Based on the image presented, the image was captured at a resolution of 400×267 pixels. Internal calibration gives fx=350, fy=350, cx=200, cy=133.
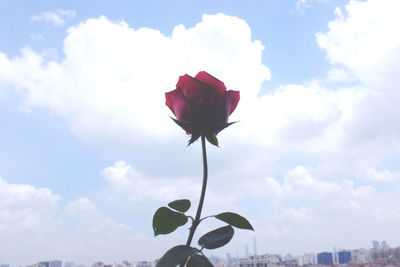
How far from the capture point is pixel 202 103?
792 millimetres

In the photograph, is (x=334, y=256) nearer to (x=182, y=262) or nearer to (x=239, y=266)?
(x=239, y=266)

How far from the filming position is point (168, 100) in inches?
33.4

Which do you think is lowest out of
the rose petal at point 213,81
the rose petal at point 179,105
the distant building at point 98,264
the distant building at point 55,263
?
the distant building at point 55,263

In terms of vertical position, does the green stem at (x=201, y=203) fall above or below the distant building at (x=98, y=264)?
above

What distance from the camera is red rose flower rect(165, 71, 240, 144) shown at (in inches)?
31.2

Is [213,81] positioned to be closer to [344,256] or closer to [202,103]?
[202,103]

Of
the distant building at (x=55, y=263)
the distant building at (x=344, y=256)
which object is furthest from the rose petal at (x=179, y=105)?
the distant building at (x=55, y=263)

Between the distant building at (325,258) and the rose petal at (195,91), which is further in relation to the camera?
the distant building at (325,258)

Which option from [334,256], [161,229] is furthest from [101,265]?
[161,229]

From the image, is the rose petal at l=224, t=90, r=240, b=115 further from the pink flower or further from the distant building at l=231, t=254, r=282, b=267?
the distant building at l=231, t=254, r=282, b=267

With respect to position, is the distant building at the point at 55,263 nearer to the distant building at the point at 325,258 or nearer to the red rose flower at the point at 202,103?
the distant building at the point at 325,258

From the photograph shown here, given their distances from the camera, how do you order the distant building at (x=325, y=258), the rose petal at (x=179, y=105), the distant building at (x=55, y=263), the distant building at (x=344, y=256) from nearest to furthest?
1. the rose petal at (x=179, y=105)
2. the distant building at (x=325, y=258)
3. the distant building at (x=344, y=256)
4. the distant building at (x=55, y=263)

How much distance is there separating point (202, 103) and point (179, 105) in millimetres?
56

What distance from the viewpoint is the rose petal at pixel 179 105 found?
0.80 m
